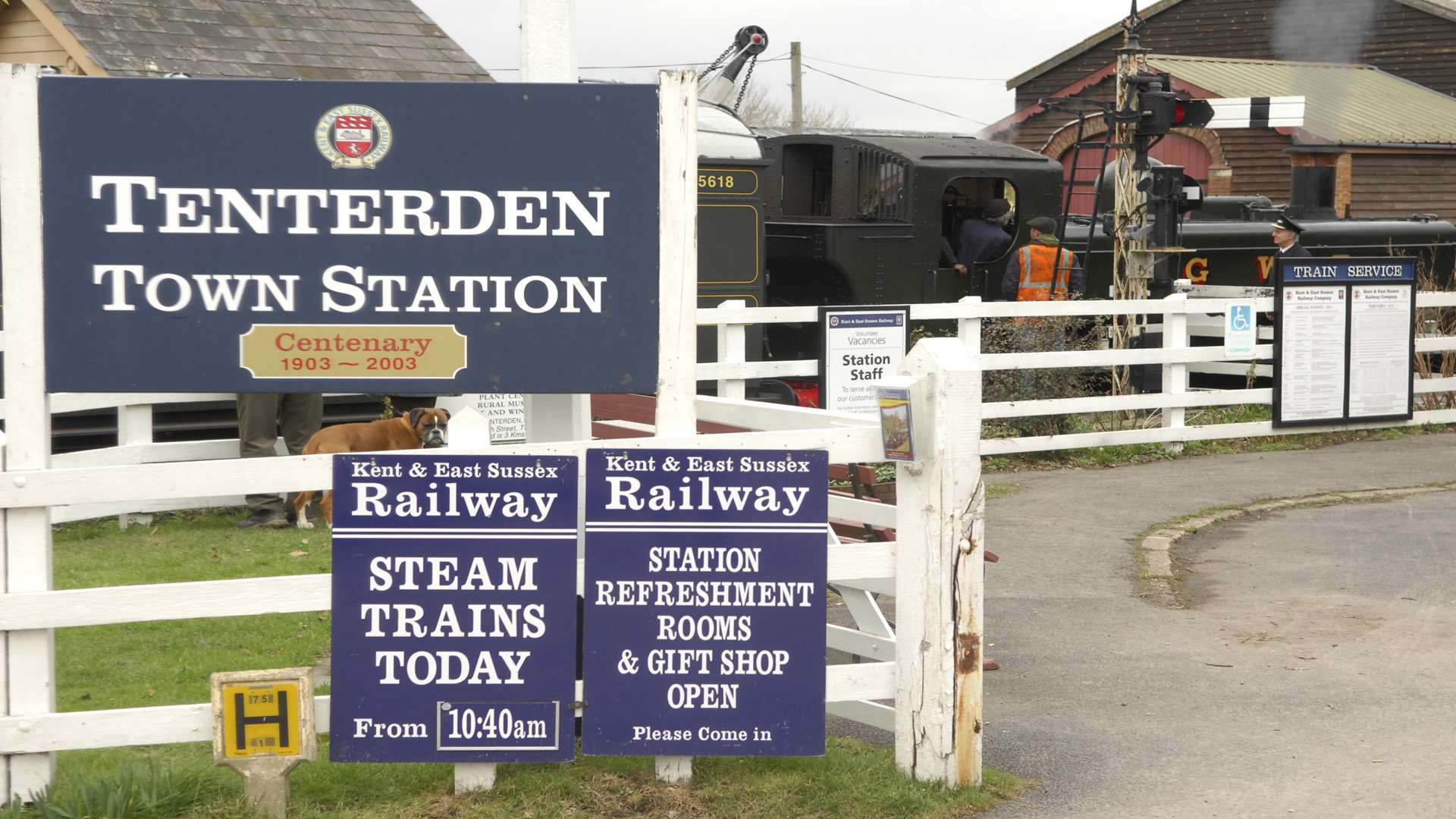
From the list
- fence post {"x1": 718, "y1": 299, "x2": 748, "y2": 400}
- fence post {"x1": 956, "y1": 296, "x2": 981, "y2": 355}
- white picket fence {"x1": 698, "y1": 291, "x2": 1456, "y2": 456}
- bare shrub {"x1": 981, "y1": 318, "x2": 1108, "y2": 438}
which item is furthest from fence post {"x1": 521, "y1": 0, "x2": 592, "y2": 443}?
bare shrub {"x1": 981, "y1": 318, "x2": 1108, "y2": 438}

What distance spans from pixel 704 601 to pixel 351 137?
1.71 metres

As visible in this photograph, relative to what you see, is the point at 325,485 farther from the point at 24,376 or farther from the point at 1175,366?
the point at 1175,366

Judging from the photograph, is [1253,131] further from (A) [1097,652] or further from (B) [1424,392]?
(A) [1097,652]

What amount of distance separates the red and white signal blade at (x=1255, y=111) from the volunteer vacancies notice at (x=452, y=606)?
36.6 feet

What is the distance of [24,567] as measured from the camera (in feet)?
14.4

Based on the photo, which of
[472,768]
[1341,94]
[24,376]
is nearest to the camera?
[24,376]

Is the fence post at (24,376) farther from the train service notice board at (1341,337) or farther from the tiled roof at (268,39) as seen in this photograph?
the train service notice board at (1341,337)

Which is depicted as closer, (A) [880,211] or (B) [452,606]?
(B) [452,606]

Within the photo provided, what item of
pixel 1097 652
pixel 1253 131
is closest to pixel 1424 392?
pixel 1097 652

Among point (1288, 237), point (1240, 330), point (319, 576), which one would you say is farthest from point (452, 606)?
point (1288, 237)

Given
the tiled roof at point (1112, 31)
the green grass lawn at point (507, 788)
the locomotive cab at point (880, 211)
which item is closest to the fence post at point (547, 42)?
the green grass lawn at point (507, 788)

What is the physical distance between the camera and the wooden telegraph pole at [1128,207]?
13719 mm

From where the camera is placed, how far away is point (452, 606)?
459 cm

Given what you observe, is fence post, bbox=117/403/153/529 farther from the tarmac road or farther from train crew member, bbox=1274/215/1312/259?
train crew member, bbox=1274/215/1312/259
